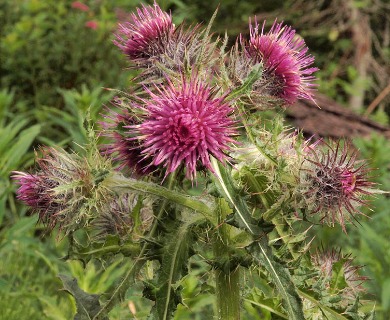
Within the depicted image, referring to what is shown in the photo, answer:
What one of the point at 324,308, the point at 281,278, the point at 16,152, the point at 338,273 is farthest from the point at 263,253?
the point at 16,152

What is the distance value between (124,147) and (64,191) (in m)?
0.23

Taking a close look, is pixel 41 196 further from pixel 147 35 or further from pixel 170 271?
pixel 147 35

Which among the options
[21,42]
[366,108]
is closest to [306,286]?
[21,42]

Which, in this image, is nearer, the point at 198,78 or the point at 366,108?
the point at 198,78

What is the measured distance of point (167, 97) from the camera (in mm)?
1735

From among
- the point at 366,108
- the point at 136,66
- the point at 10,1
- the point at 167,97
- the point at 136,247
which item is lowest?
the point at 136,247

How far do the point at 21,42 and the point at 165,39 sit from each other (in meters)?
4.10

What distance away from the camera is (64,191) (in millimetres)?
1848

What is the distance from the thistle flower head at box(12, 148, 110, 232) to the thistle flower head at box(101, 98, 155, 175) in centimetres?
10

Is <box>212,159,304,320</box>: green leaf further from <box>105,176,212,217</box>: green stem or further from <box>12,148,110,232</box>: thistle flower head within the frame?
<box>12,148,110,232</box>: thistle flower head

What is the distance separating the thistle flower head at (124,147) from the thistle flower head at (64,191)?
4.1 inches

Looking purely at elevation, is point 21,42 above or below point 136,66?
above

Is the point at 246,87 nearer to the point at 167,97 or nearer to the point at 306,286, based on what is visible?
the point at 167,97

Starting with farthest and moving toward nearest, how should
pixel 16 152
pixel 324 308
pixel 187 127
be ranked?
pixel 16 152 → pixel 324 308 → pixel 187 127
